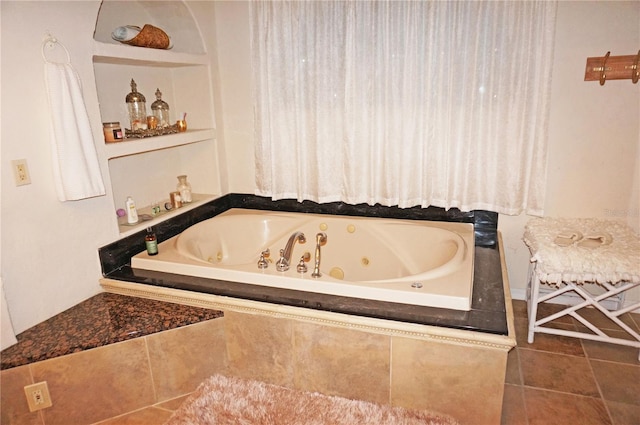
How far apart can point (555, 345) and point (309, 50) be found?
238 centimetres

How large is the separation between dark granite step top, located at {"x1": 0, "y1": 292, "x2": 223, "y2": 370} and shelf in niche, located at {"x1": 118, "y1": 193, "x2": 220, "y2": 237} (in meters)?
0.44

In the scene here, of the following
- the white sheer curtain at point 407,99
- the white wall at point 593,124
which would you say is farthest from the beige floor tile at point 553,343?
the white sheer curtain at point 407,99

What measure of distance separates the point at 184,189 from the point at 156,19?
1.17m

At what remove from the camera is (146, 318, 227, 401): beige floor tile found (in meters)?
2.03

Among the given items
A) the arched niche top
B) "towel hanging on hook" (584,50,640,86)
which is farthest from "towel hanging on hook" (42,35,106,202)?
"towel hanging on hook" (584,50,640,86)

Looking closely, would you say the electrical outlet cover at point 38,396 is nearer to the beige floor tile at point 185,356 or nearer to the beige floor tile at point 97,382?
the beige floor tile at point 97,382

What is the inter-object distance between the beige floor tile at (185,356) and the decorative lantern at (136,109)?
1.36 metres

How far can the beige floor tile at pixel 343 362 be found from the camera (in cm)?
191

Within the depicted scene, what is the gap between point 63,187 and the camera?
2.03 metres

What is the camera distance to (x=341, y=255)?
115 inches

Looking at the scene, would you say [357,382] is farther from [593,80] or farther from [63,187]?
[593,80]

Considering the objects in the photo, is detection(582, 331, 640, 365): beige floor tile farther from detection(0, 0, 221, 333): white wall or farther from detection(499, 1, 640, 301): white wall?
detection(0, 0, 221, 333): white wall

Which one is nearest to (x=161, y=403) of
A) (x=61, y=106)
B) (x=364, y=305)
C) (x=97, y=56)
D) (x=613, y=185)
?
(x=364, y=305)

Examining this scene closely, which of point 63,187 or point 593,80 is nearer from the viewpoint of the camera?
point 63,187
